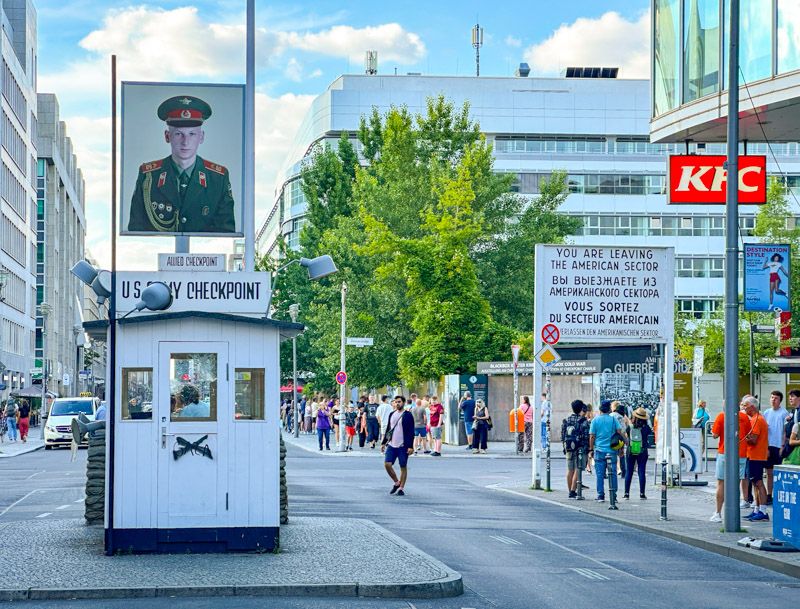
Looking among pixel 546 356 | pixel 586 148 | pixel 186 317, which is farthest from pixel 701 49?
pixel 586 148

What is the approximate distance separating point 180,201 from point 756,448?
903 cm

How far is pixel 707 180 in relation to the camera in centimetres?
2120

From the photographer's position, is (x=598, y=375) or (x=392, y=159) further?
(x=392, y=159)

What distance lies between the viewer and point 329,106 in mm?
100500

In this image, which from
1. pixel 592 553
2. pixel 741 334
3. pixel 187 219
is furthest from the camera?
pixel 741 334

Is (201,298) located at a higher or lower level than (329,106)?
lower

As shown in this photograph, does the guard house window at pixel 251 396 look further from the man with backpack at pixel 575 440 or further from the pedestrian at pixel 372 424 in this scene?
the pedestrian at pixel 372 424

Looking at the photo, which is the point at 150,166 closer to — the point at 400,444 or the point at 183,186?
the point at 183,186

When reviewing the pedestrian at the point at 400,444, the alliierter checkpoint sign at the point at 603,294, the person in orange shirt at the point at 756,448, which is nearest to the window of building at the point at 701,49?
the alliierter checkpoint sign at the point at 603,294

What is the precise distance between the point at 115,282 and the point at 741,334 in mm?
37047

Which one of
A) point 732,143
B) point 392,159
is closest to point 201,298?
point 732,143

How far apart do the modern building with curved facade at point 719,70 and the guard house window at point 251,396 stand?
11.1 metres

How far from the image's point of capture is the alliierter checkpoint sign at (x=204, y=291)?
15180mm

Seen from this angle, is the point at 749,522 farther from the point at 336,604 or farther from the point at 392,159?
the point at 392,159
